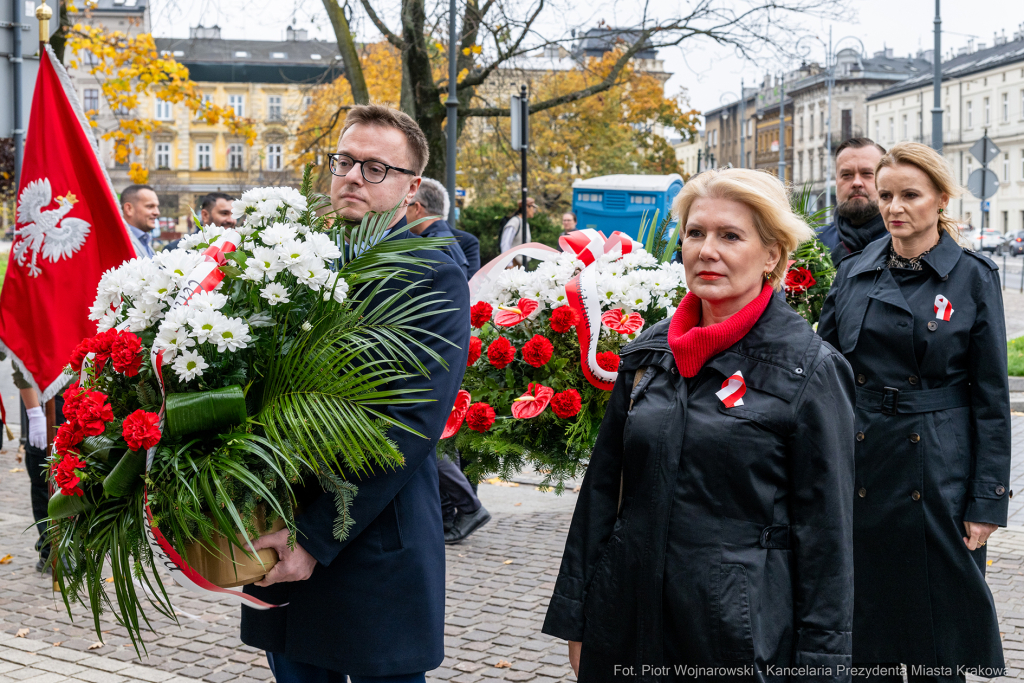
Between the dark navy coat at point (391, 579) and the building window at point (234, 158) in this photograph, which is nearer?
the dark navy coat at point (391, 579)

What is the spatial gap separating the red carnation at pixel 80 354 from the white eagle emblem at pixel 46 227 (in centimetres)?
→ 305

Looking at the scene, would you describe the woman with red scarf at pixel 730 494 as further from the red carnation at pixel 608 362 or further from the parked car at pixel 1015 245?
the parked car at pixel 1015 245

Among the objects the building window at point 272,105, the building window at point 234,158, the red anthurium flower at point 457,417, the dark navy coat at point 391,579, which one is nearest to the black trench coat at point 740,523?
the dark navy coat at point 391,579

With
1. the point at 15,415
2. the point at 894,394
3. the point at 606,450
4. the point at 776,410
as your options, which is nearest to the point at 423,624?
the point at 606,450

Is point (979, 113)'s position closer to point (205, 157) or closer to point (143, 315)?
point (205, 157)

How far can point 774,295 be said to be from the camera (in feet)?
8.25

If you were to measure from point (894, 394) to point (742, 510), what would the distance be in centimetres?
162

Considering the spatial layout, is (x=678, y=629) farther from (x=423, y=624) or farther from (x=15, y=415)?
(x=15, y=415)

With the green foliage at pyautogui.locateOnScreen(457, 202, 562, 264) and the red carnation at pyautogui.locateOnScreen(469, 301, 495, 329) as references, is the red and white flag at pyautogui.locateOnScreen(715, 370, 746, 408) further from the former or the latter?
the green foliage at pyautogui.locateOnScreen(457, 202, 562, 264)

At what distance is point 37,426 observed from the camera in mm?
5602

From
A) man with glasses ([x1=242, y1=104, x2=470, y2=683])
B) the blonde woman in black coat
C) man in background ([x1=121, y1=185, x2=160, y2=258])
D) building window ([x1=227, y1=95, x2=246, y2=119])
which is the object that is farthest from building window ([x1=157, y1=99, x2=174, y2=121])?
man with glasses ([x1=242, y1=104, x2=470, y2=683])

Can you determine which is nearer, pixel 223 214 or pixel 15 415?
pixel 223 214

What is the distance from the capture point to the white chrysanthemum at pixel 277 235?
2377mm

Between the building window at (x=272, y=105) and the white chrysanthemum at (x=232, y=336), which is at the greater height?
the building window at (x=272, y=105)
